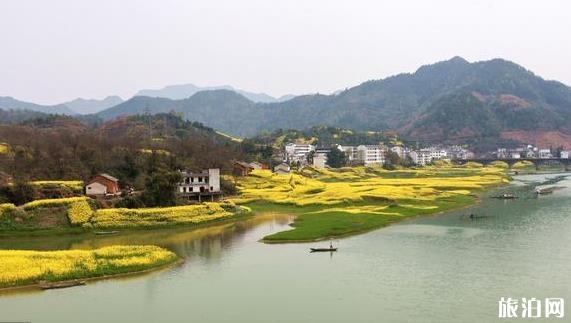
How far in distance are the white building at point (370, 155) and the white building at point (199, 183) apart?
93.1 meters

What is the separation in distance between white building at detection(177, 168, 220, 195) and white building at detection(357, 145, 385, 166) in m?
93.1

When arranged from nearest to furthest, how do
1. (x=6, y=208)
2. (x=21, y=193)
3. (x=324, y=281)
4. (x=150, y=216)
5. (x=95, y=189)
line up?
(x=324, y=281), (x=6, y=208), (x=150, y=216), (x=21, y=193), (x=95, y=189)

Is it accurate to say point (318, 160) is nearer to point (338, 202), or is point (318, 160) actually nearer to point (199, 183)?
point (199, 183)

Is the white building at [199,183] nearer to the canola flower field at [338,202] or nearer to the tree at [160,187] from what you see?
the canola flower field at [338,202]

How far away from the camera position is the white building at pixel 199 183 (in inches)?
2749

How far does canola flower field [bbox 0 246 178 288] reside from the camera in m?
33.0

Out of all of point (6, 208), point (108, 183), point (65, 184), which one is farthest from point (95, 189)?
point (6, 208)

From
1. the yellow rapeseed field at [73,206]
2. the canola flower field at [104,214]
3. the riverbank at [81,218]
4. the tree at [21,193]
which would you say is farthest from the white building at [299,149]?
the yellow rapeseed field at [73,206]

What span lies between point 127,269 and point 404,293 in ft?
56.4

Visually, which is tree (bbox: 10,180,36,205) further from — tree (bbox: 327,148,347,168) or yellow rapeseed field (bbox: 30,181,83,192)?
tree (bbox: 327,148,347,168)

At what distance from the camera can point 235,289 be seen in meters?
30.9

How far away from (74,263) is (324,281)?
15.6 meters

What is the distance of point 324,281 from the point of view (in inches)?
1255

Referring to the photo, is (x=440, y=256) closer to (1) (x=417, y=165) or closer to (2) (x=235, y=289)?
(2) (x=235, y=289)
